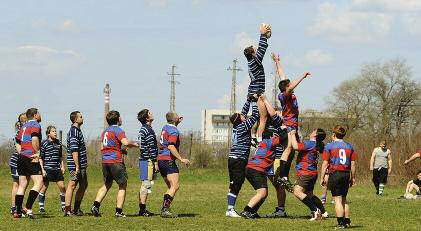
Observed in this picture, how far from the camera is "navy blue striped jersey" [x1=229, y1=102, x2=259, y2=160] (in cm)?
1641

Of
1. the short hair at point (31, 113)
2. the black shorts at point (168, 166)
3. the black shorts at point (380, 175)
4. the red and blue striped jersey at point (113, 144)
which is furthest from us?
the black shorts at point (380, 175)

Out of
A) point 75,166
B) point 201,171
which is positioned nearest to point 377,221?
point 75,166

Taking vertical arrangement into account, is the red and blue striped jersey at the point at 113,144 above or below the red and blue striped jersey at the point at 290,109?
below

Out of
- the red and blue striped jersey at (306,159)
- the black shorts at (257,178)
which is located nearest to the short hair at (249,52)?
the red and blue striped jersey at (306,159)

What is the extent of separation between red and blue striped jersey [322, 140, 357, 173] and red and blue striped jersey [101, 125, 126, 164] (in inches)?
154

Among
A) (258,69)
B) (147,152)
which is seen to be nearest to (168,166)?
(147,152)

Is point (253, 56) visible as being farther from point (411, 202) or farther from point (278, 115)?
point (411, 202)

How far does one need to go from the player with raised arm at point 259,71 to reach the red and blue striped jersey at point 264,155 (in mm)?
249

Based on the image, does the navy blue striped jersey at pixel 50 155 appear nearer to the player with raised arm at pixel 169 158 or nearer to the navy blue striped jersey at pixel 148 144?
the navy blue striped jersey at pixel 148 144

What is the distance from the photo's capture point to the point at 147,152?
55.5 ft

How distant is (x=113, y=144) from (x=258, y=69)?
120 inches

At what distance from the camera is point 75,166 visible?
17.0 meters

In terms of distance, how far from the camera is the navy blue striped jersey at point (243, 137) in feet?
53.8

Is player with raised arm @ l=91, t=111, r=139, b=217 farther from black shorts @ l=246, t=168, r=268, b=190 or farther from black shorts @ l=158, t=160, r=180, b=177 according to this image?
black shorts @ l=246, t=168, r=268, b=190
